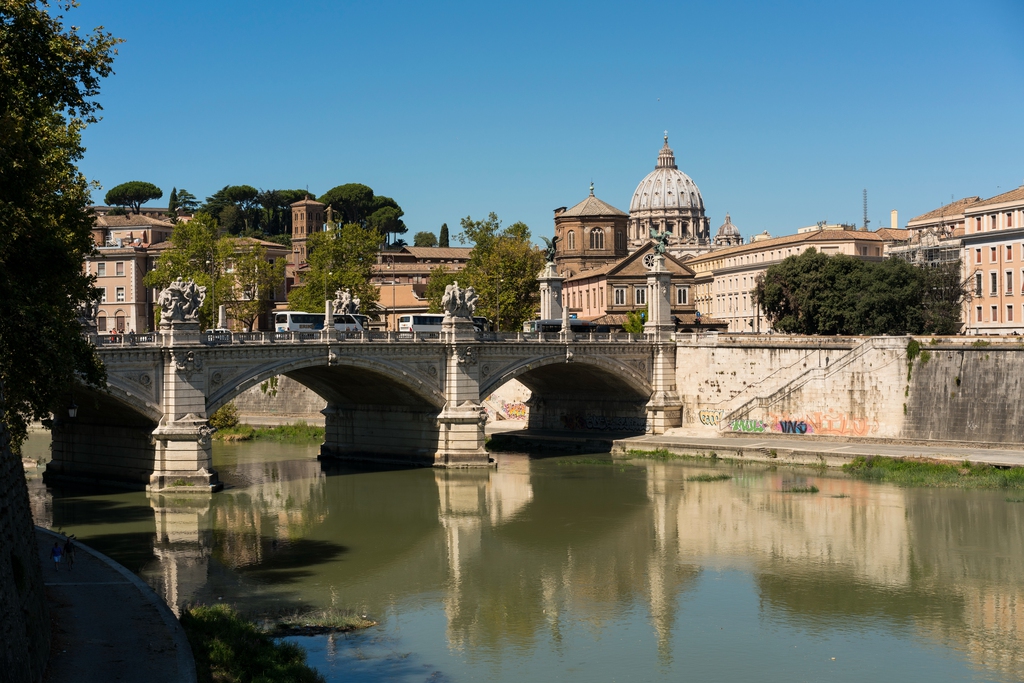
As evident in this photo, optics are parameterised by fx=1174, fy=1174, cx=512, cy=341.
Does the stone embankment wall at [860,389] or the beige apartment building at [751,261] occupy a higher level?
the beige apartment building at [751,261]

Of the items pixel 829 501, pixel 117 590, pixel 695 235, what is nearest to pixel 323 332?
pixel 829 501

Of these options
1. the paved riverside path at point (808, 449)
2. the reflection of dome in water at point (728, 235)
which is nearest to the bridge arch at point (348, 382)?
the paved riverside path at point (808, 449)

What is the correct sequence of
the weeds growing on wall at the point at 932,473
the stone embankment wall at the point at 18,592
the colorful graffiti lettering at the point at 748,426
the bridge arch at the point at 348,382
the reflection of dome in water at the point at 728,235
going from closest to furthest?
the stone embankment wall at the point at 18,592 → the weeds growing on wall at the point at 932,473 → the bridge arch at the point at 348,382 → the colorful graffiti lettering at the point at 748,426 → the reflection of dome in water at the point at 728,235

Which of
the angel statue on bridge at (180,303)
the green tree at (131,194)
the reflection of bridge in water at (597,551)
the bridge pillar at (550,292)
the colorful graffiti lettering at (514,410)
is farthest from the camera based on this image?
the green tree at (131,194)

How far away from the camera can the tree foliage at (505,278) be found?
67.6 m

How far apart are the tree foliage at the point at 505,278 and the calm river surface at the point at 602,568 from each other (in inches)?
942

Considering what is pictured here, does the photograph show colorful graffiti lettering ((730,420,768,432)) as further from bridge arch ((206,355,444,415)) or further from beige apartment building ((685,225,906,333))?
beige apartment building ((685,225,906,333))

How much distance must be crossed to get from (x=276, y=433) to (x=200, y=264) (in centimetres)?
1501

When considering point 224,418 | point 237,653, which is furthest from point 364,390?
point 237,653

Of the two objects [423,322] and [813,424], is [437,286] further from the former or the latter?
[813,424]

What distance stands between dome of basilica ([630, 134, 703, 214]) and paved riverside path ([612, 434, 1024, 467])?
124491mm

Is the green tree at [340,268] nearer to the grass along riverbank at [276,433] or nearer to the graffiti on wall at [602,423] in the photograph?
the grass along riverbank at [276,433]

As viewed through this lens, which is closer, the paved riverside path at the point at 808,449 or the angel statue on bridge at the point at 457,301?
the paved riverside path at the point at 808,449

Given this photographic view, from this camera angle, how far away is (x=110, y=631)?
18.5 m
